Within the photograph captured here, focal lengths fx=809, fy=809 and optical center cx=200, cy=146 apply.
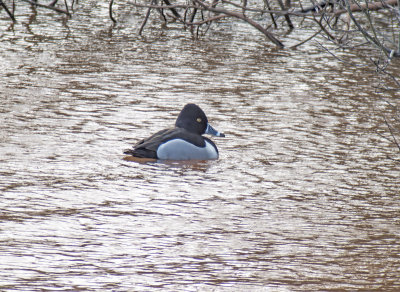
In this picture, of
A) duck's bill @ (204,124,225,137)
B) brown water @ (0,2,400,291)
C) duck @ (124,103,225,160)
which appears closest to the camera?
brown water @ (0,2,400,291)

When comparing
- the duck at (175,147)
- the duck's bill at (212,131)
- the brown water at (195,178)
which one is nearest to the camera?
the brown water at (195,178)

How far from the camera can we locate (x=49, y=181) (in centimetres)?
840

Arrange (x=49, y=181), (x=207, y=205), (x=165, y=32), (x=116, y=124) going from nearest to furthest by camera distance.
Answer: (x=207, y=205) < (x=49, y=181) < (x=116, y=124) < (x=165, y=32)

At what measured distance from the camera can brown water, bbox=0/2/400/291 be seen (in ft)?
20.4

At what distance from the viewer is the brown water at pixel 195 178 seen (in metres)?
6.21

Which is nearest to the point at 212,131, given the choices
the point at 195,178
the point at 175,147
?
the point at 175,147

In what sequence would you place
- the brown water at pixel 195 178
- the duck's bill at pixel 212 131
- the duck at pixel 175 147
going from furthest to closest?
the duck's bill at pixel 212 131
the duck at pixel 175 147
the brown water at pixel 195 178

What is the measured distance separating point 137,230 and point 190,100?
570 cm

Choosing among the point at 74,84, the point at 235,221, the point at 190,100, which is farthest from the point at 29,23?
the point at 235,221

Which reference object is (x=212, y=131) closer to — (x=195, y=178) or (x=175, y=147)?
(x=175, y=147)

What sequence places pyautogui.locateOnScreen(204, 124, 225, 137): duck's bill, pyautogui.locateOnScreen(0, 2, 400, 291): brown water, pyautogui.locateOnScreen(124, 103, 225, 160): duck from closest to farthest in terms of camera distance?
pyautogui.locateOnScreen(0, 2, 400, 291): brown water
pyautogui.locateOnScreen(124, 103, 225, 160): duck
pyautogui.locateOnScreen(204, 124, 225, 137): duck's bill

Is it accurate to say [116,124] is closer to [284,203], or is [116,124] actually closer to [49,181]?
[49,181]

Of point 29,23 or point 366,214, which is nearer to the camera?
point 366,214

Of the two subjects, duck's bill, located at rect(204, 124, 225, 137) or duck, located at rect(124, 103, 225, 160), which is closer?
duck, located at rect(124, 103, 225, 160)
